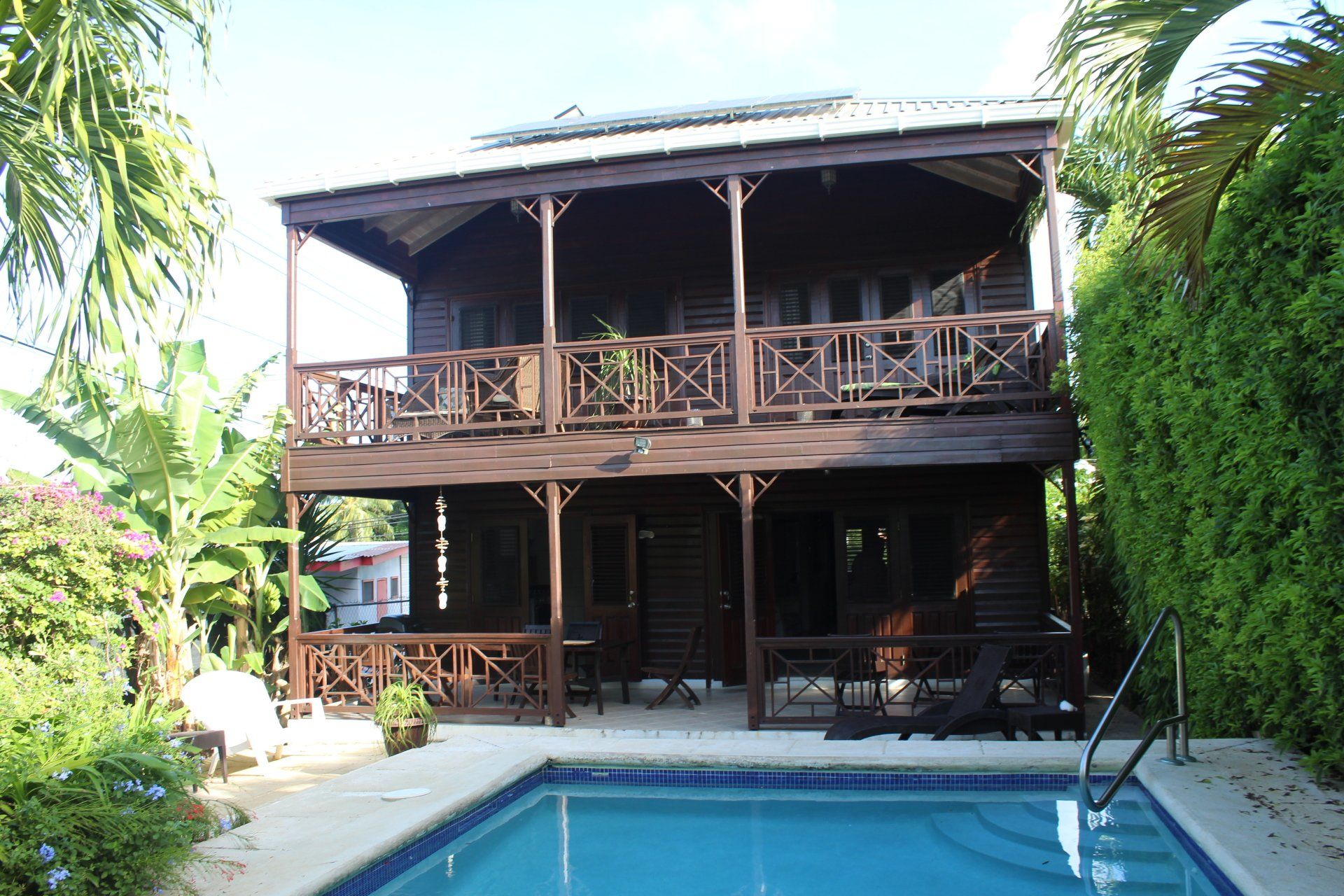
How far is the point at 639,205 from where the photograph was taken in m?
11.8

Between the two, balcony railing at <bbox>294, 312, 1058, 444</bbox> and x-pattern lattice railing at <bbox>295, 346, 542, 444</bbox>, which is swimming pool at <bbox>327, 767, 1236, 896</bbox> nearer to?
balcony railing at <bbox>294, 312, 1058, 444</bbox>

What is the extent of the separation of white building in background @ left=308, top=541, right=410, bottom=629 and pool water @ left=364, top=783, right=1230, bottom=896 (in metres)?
6.49

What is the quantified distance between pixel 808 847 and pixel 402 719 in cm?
346

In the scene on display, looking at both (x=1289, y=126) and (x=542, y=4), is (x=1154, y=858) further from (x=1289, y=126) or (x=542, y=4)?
(x=542, y=4)

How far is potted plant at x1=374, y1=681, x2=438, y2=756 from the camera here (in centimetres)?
777

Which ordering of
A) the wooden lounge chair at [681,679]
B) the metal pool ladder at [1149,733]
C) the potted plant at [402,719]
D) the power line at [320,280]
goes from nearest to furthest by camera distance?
the metal pool ladder at [1149,733]
the potted plant at [402,719]
the wooden lounge chair at [681,679]
the power line at [320,280]

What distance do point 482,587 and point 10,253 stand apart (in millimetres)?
8209

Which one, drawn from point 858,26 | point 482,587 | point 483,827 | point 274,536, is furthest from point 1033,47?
point 483,827

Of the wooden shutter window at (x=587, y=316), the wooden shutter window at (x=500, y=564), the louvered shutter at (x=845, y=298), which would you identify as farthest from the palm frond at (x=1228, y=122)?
the wooden shutter window at (x=500, y=564)

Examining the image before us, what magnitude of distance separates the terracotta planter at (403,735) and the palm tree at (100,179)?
12.8ft

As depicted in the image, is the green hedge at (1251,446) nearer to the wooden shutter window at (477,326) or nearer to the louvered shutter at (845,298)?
the louvered shutter at (845,298)

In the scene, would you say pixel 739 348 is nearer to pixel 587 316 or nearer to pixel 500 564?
pixel 587 316

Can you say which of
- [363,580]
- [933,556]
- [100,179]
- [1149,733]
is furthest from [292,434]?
[363,580]

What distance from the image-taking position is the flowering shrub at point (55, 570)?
22.7 feet
